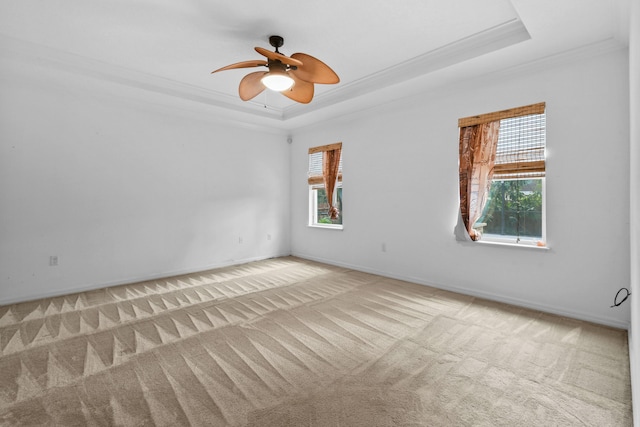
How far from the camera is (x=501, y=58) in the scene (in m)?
3.13

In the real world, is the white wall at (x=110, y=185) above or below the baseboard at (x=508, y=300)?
above

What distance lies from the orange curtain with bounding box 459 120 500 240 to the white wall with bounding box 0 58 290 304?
12.1 ft

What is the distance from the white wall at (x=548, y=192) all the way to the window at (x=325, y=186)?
232 mm

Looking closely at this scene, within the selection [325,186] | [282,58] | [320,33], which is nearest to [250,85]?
[282,58]

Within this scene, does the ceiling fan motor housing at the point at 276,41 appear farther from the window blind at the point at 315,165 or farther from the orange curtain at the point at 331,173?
A: the window blind at the point at 315,165

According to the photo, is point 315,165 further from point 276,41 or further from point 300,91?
point 276,41

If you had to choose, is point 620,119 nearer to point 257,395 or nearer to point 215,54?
point 257,395

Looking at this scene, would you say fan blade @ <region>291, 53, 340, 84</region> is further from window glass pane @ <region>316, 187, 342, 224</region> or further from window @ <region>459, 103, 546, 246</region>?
window glass pane @ <region>316, 187, 342, 224</region>

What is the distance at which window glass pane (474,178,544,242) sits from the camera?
3385 millimetres

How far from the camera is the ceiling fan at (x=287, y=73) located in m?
2.64

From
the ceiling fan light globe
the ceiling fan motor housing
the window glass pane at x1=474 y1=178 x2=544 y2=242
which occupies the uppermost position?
the ceiling fan motor housing

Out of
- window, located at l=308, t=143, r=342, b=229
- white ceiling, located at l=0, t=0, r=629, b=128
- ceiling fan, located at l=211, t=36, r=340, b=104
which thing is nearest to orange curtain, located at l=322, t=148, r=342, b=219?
window, located at l=308, t=143, r=342, b=229

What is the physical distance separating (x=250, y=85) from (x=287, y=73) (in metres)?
0.59

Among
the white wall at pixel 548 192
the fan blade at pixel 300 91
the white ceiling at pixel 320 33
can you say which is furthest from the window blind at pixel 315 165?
the fan blade at pixel 300 91
